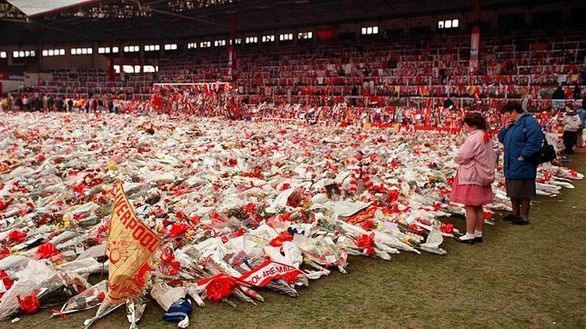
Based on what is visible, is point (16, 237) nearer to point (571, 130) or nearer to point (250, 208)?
point (250, 208)

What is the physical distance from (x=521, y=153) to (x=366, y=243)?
243cm

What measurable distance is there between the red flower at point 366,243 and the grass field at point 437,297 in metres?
0.11

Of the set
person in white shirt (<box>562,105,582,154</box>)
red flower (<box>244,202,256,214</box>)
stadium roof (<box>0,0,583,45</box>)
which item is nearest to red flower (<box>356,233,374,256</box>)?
red flower (<box>244,202,256,214</box>)

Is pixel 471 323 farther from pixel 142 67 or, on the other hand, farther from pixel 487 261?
pixel 142 67

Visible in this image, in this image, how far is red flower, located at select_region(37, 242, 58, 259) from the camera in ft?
15.2

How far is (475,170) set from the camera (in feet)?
17.9

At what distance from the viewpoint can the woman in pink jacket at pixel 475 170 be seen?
5414 mm

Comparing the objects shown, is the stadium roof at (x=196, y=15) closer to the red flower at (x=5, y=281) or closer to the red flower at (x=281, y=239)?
the red flower at (x=281, y=239)

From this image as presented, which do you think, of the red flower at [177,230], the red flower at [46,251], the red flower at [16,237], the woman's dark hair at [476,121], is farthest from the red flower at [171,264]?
the woman's dark hair at [476,121]

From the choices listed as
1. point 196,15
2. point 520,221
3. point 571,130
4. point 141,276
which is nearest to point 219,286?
point 141,276

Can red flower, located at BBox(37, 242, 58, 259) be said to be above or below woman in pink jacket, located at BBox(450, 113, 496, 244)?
below

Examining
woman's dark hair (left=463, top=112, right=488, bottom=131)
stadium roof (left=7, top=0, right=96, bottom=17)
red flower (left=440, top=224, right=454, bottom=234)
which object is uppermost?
stadium roof (left=7, top=0, right=96, bottom=17)

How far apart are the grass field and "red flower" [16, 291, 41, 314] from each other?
58 millimetres

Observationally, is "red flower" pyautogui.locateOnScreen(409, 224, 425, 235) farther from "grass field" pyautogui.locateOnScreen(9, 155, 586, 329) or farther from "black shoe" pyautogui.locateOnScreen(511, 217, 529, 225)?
"black shoe" pyautogui.locateOnScreen(511, 217, 529, 225)
